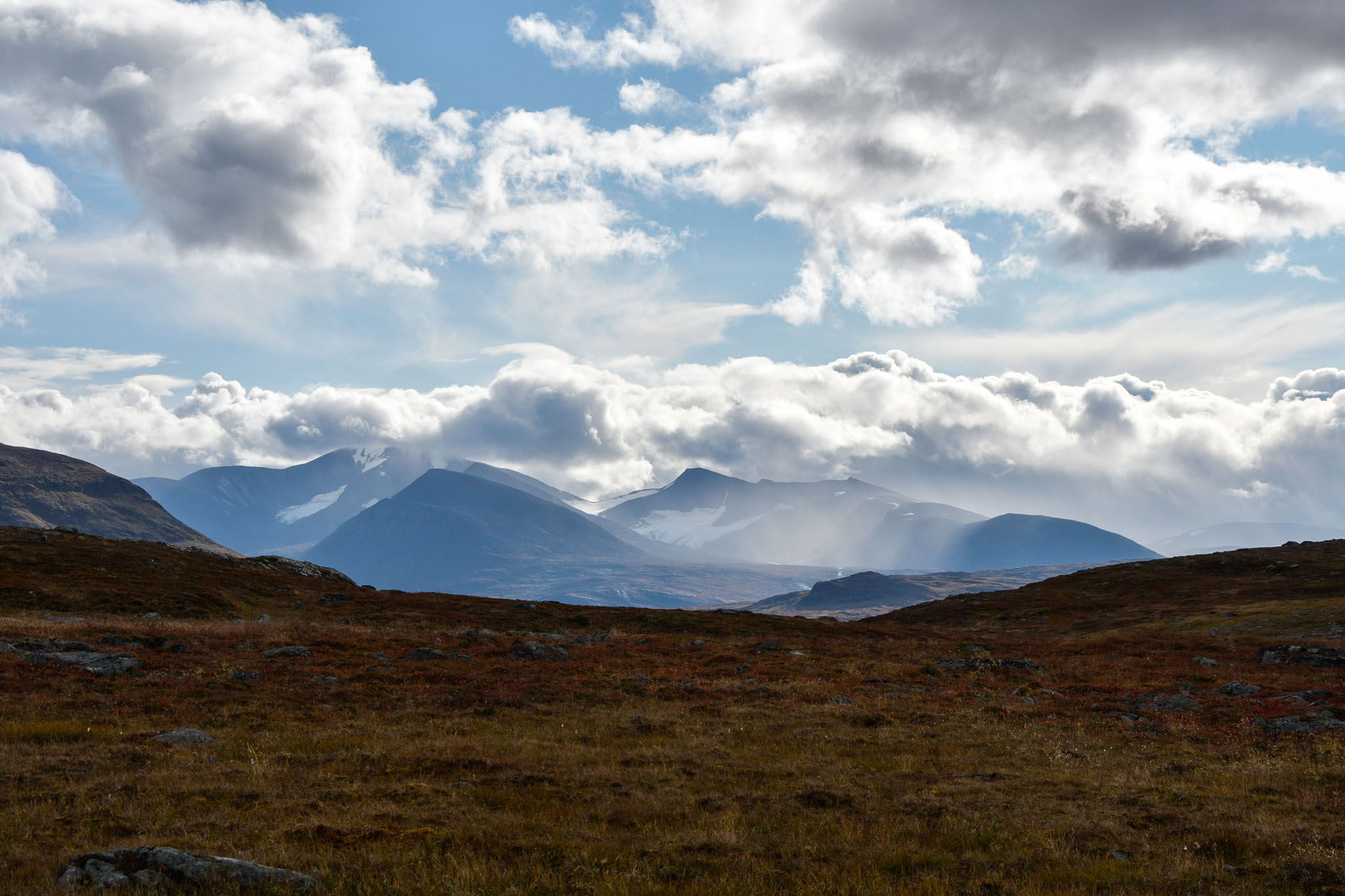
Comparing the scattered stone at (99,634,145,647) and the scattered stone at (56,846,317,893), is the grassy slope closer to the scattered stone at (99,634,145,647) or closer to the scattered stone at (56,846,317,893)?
the scattered stone at (56,846,317,893)

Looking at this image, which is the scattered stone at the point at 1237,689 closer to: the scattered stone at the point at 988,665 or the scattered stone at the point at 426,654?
the scattered stone at the point at 988,665

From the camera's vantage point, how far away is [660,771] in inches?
→ 703

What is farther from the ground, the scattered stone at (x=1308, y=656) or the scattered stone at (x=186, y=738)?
the scattered stone at (x=186, y=738)

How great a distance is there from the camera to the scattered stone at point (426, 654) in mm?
36812

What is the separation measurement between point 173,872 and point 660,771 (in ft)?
35.3

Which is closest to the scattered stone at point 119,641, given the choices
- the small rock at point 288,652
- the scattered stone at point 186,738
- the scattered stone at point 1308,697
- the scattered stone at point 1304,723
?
the small rock at point 288,652

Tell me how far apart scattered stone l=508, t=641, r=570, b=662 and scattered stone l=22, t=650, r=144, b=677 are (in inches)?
660

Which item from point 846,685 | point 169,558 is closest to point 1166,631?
point 846,685

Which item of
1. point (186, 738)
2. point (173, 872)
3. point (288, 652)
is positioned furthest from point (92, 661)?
point (173, 872)

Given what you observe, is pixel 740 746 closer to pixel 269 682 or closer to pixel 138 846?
pixel 138 846

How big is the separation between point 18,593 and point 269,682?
37.1 metres

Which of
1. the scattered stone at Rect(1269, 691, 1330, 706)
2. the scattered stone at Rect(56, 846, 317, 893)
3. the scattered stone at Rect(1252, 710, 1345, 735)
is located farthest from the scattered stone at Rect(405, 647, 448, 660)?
the scattered stone at Rect(1269, 691, 1330, 706)

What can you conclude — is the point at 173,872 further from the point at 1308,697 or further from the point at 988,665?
the point at 988,665

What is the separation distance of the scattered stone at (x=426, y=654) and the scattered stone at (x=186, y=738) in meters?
18.1
